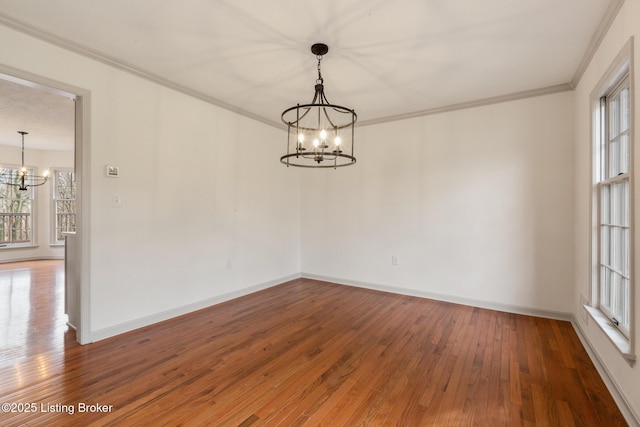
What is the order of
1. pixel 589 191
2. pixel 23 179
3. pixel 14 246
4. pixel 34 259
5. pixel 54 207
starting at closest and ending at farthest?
pixel 589 191, pixel 23 179, pixel 14 246, pixel 34 259, pixel 54 207

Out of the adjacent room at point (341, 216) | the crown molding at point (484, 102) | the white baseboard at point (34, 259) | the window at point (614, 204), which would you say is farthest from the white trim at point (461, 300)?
the white baseboard at point (34, 259)

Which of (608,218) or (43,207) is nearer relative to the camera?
(608,218)

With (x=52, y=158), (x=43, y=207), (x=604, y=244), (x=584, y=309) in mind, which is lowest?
(x=584, y=309)

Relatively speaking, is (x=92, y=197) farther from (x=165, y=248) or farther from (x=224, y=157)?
(x=224, y=157)

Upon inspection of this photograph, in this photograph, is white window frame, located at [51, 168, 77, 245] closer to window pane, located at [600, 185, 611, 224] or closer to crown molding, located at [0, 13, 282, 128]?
crown molding, located at [0, 13, 282, 128]

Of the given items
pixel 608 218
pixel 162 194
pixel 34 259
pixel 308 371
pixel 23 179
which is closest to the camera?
pixel 308 371

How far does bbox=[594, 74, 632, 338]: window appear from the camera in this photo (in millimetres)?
2189

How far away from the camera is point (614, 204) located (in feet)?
7.89

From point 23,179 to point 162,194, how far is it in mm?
6019

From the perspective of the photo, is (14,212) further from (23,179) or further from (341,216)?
(341,216)

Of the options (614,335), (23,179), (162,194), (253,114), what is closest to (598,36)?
(614,335)

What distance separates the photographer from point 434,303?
407cm

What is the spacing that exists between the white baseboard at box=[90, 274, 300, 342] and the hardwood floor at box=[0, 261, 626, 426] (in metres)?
0.10

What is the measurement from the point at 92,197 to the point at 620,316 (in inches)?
184
